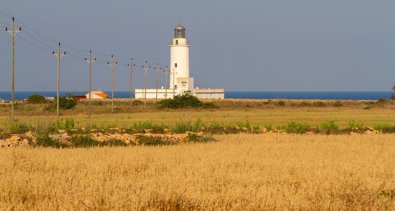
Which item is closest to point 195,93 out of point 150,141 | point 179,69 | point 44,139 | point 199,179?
point 179,69

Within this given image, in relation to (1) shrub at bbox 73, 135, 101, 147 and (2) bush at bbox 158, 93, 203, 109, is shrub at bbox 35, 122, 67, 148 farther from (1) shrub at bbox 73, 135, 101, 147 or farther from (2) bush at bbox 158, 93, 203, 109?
(2) bush at bbox 158, 93, 203, 109

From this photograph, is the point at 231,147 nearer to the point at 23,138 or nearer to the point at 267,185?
the point at 23,138

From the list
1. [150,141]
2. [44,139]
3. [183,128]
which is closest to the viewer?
[44,139]

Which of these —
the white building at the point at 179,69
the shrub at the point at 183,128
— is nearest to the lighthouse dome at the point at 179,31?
the white building at the point at 179,69

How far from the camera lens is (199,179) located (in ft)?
47.6

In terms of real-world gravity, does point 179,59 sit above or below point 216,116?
above

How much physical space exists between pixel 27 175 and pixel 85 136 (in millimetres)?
12702

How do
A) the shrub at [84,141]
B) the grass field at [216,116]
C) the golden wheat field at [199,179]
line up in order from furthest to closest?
→ the grass field at [216,116] < the shrub at [84,141] < the golden wheat field at [199,179]

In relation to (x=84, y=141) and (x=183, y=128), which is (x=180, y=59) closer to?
(x=183, y=128)

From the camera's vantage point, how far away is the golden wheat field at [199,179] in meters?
11.6

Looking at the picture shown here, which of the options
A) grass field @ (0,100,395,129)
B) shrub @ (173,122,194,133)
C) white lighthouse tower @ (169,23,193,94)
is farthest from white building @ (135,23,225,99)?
shrub @ (173,122,194,133)

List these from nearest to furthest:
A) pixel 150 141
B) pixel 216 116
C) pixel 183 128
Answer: pixel 150 141 → pixel 183 128 → pixel 216 116

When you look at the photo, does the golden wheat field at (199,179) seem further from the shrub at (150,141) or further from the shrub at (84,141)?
the shrub at (150,141)

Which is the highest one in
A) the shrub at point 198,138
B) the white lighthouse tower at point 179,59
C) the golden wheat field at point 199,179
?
the white lighthouse tower at point 179,59
